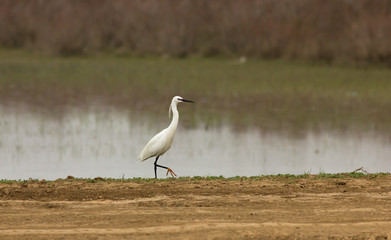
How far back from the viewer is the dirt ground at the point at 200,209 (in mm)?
Answer: 7195

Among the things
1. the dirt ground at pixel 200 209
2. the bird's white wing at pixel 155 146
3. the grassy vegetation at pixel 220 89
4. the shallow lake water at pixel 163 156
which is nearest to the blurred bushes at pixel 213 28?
the grassy vegetation at pixel 220 89

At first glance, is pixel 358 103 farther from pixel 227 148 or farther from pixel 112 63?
pixel 112 63

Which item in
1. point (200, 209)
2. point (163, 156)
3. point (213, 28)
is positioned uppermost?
point (213, 28)

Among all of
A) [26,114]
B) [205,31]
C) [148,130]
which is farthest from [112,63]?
[148,130]

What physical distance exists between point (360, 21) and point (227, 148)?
16.4m

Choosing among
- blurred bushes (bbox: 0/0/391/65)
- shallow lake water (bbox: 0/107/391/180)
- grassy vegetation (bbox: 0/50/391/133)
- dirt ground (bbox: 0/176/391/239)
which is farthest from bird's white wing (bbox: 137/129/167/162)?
blurred bushes (bbox: 0/0/391/65)

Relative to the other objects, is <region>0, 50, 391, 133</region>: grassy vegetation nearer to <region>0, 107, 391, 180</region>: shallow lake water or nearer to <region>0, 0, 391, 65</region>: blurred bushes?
<region>0, 0, 391, 65</region>: blurred bushes

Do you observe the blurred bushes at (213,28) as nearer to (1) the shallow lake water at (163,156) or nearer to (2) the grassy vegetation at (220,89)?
(2) the grassy vegetation at (220,89)

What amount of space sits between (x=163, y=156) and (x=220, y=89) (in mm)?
9430

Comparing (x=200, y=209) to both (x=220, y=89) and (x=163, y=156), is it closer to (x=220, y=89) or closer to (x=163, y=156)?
(x=163, y=156)

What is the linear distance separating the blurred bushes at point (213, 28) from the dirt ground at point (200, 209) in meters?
19.5

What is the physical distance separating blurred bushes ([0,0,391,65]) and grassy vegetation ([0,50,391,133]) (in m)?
0.78

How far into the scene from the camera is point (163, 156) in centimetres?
1351

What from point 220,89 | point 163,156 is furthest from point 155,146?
point 220,89
